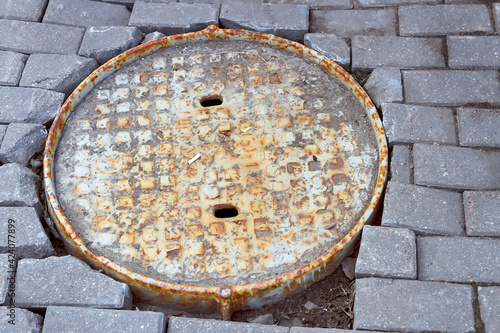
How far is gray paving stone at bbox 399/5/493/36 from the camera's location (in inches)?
117

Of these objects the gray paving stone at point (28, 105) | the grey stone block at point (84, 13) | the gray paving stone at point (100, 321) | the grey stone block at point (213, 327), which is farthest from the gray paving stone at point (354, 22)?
the gray paving stone at point (100, 321)

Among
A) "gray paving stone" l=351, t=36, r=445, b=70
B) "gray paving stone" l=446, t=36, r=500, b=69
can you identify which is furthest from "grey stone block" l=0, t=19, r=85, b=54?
"gray paving stone" l=446, t=36, r=500, b=69

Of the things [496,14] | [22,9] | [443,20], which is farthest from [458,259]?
[22,9]

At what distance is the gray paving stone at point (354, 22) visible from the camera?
3.06 meters

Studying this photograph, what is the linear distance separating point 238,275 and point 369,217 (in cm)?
65

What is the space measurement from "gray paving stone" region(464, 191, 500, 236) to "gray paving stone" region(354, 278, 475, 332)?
29 cm

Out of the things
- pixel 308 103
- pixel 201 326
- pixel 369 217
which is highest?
pixel 308 103

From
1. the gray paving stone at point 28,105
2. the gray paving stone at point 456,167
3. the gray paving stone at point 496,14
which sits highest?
the gray paving stone at point 496,14

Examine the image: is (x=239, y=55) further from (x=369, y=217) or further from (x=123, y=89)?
(x=369, y=217)

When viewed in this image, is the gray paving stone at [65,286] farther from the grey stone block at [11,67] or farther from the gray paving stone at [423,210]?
the gray paving stone at [423,210]

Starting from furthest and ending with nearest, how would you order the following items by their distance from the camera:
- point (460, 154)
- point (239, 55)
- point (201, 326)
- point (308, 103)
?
1. point (239, 55)
2. point (308, 103)
3. point (460, 154)
4. point (201, 326)

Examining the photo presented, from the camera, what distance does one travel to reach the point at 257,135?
2615mm

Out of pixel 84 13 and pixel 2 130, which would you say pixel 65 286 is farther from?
pixel 84 13

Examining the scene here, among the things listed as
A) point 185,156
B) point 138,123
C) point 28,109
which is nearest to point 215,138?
point 185,156
